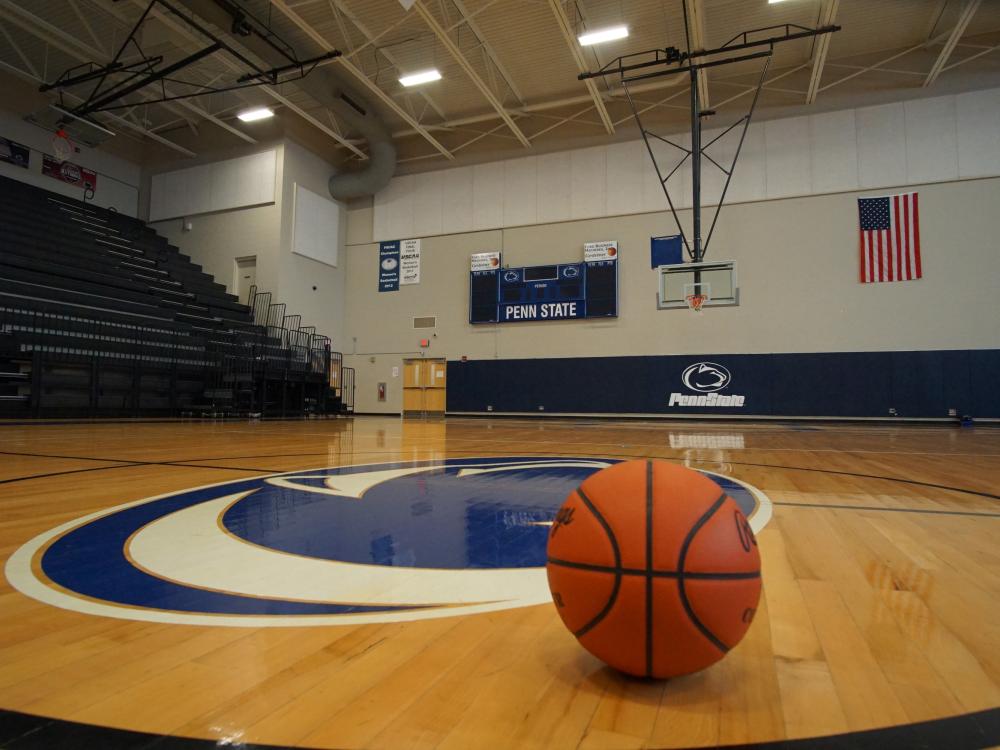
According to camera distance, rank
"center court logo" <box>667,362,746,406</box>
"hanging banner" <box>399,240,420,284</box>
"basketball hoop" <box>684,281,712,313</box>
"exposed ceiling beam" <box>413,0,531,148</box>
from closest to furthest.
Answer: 1. "exposed ceiling beam" <box>413,0,531,148</box>
2. "basketball hoop" <box>684,281,712,313</box>
3. "center court logo" <box>667,362,746,406</box>
4. "hanging banner" <box>399,240,420,284</box>

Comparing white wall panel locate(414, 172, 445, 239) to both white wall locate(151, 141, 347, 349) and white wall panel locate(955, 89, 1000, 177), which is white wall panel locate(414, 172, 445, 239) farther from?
white wall panel locate(955, 89, 1000, 177)

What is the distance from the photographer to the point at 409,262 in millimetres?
15680

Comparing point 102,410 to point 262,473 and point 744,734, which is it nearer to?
point 262,473

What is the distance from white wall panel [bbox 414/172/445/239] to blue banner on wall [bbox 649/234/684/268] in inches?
217

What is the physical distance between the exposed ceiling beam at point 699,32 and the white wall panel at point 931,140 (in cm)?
408

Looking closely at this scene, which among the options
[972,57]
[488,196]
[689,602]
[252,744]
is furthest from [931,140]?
[252,744]

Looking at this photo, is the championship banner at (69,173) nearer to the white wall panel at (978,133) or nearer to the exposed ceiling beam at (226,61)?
the exposed ceiling beam at (226,61)

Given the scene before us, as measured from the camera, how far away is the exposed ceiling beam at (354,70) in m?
9.82

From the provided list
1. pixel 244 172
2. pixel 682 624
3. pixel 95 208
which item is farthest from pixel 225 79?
pixel 682 624

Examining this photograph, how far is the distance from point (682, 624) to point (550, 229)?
14078 millimetres

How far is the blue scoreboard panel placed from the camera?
543 inches

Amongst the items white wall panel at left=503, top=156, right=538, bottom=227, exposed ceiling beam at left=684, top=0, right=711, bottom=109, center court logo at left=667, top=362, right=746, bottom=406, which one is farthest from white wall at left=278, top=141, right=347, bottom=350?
exposed ceiling beam at left=684, top=0, right=711, bottom=109

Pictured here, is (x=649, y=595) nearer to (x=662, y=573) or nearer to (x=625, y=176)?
(x=662, y=573)

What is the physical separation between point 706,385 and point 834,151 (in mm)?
5584
